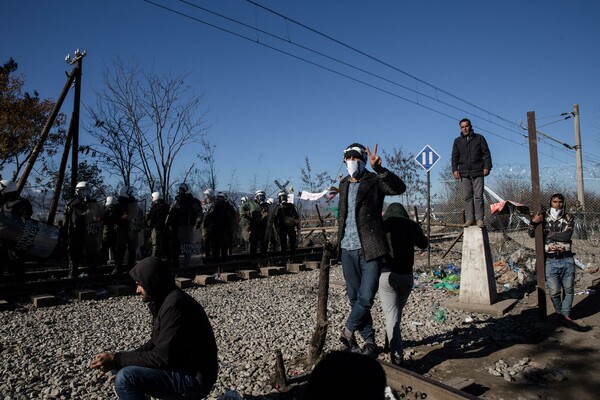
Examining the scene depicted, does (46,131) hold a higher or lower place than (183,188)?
higher

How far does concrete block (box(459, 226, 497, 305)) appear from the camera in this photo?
7355mm

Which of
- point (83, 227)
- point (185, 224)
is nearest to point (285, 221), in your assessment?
point (185, 224)

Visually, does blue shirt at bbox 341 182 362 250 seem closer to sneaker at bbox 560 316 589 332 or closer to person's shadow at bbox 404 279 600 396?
person's shadow at bbox 404 279 600 396

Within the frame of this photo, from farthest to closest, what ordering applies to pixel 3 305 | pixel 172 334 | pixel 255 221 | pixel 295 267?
pixel 255 221
pixel 295 267
pixel 3 305
pixel 172 334

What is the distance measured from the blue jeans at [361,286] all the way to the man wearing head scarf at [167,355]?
172 cm

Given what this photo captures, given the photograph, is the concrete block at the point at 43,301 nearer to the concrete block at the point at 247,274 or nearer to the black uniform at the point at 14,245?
the black uniform at the point at 14,245

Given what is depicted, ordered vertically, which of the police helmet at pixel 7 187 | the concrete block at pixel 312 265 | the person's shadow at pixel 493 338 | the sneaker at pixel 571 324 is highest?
the police helmet at pixel 7 187

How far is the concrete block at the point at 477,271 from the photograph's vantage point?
7355mm

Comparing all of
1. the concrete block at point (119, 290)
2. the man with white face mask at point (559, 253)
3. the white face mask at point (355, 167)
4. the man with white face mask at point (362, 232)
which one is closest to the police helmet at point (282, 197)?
the concrete block at point (119, 290)

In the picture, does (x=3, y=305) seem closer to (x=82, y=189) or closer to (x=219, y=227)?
(x=82, y=189)

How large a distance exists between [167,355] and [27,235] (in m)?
7.10

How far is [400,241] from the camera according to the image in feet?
15.2

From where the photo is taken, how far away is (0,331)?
5977 mm

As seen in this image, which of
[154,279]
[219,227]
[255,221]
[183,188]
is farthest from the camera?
[255,221]
